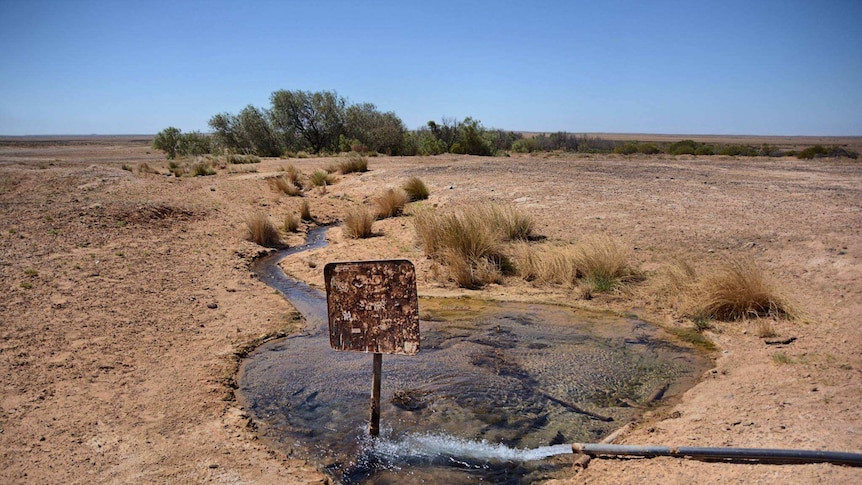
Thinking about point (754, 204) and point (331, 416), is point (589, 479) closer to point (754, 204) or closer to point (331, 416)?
point (331, 416)

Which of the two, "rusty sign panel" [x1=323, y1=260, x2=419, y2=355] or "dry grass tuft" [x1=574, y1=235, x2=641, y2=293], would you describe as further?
"dry grass tuft" [x1=574, y1=235, x2=641, y2=293]

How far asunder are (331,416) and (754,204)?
1013cm

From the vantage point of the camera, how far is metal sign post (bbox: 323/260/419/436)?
400cm

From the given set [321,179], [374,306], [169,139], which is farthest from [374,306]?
[169,139]

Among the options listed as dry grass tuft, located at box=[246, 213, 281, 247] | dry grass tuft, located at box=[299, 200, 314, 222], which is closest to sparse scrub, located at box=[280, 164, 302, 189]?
dry grass tuft, located at box=[299, 200, 314, 222]

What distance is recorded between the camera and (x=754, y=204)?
11.3 m

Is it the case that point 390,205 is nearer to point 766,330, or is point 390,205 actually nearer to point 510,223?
point 510,223

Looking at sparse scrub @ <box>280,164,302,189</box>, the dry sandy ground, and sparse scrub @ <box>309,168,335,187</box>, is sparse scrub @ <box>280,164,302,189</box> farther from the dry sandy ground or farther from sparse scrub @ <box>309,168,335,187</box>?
the dry sandy ground

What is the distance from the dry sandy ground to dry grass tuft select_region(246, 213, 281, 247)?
30 cm

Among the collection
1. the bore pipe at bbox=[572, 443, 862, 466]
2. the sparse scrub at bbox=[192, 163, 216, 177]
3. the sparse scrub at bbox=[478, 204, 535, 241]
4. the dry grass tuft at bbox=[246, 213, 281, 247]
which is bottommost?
the bore pipe at bbox=[572, 443, 862, 466]

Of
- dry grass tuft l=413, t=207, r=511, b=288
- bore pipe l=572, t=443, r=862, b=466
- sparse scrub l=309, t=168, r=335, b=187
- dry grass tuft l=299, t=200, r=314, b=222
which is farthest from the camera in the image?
sparse scrub l=309, t=168, r=335, b=187

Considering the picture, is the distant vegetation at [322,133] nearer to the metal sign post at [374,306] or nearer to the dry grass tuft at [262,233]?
the dry grass tuft at [262,233]

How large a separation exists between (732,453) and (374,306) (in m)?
2.54

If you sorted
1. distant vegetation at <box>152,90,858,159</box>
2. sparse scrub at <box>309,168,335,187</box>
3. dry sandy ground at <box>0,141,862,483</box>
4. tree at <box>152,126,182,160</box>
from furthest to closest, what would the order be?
tree at <box>152,126,182,160</box> → distant vegetation at <box>152,90,858,159</box> → sparse scrub at <box>309,168,335,187</box> → dry sandy ground at <box>0,141,862,483</box>
